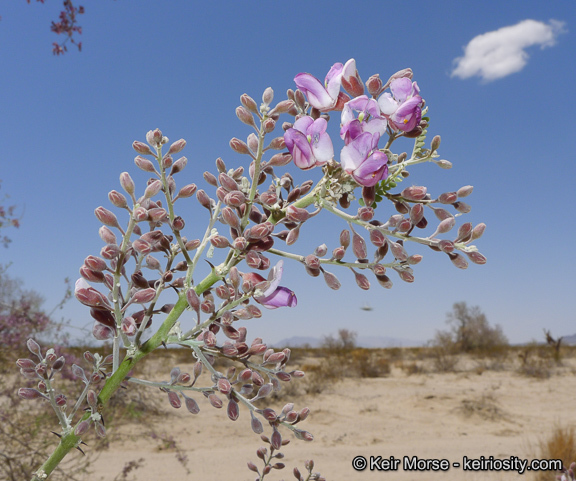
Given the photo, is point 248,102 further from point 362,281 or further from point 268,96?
point 362,281

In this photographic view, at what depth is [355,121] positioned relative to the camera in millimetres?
952

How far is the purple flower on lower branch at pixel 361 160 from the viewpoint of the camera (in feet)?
2.98

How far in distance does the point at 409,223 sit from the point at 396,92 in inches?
12.0

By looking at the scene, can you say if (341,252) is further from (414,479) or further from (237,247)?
(414,479)

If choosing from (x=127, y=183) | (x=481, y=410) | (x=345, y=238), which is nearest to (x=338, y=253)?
(x=345, y=238)

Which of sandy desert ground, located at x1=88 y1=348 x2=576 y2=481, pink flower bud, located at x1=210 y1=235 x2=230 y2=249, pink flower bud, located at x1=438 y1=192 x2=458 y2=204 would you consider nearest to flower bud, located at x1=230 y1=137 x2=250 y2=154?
pink flower bud, located at x1=210 y1=235 x2=230 y2=249

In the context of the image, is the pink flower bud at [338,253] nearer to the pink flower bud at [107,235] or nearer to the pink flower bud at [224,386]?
the pink flower bud at [224,386]

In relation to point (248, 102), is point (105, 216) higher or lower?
lower

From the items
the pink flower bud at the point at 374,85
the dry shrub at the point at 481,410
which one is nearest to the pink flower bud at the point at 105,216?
the pink flower bud at the point at 374,85

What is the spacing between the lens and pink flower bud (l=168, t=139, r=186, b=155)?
1.09 metres

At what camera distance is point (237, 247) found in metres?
0.90

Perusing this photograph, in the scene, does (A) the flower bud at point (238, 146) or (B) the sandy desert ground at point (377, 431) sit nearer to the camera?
(A) the flower bud at point (238, 146)

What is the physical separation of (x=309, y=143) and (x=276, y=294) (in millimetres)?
327

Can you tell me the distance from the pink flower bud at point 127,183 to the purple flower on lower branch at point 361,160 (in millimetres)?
442
